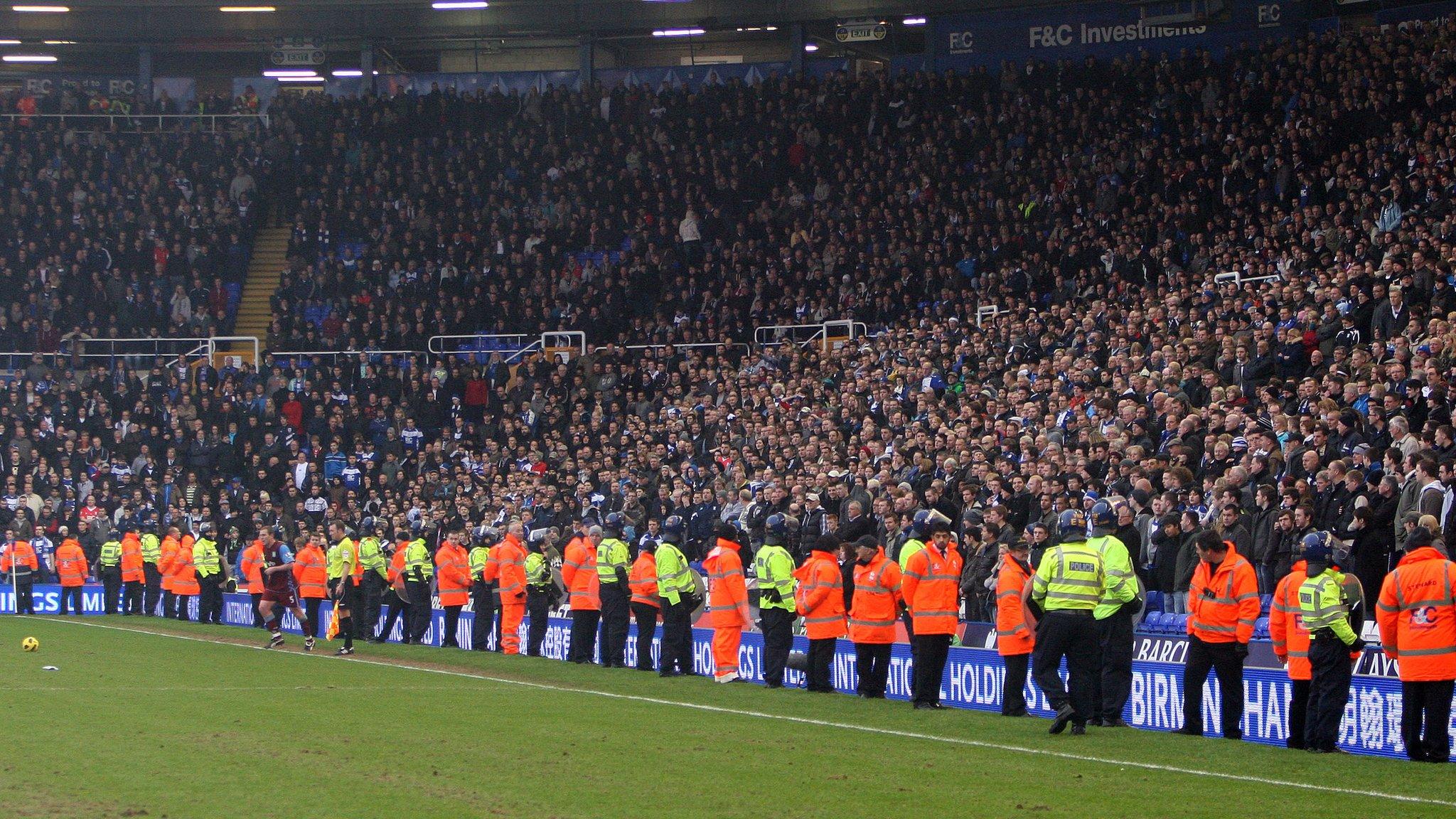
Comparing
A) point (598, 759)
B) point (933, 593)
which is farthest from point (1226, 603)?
point (598, 759)

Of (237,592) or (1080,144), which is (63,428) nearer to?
(237,592)

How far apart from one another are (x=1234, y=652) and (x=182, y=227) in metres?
37.5

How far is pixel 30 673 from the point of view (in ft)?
70.2

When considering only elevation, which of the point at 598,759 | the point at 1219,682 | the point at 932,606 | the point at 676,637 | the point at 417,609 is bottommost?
the point at 598,759

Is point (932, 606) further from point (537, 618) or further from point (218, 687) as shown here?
point (537, 618)

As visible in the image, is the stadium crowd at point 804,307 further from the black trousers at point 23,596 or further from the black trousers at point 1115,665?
the black trousers at point 1115,665

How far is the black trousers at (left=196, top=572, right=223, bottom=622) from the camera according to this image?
113 ft

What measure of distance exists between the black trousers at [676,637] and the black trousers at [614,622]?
1156 mm

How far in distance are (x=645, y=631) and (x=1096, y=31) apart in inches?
996

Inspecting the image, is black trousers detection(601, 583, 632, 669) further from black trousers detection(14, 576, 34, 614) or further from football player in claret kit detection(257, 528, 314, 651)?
black trousers detection(14, 576, 34, 614)

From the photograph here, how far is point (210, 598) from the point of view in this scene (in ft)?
114

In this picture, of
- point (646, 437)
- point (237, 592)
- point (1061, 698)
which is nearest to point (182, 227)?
point (237, 592)

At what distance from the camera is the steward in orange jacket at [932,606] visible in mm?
18109

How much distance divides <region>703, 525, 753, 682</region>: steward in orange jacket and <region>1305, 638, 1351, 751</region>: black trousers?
7969 millimetres
